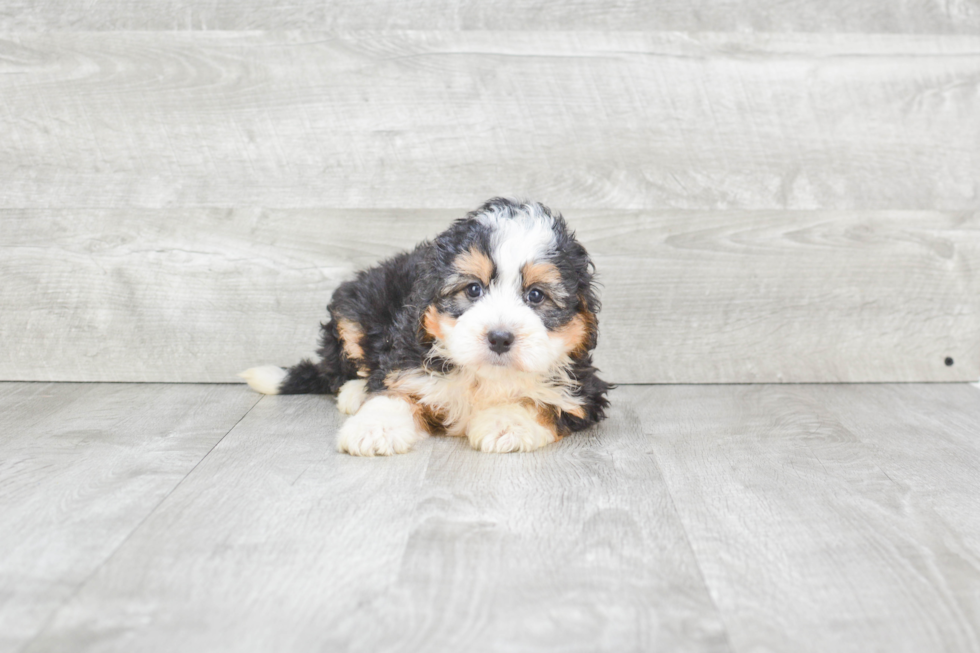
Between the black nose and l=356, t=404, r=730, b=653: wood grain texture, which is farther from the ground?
the black nose

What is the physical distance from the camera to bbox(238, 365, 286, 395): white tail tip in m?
3.32

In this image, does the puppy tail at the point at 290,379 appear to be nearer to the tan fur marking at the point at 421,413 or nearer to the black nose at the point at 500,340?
the tan fur marking at the point at 421,413

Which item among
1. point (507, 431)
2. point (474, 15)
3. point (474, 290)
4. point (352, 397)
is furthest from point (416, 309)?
point (474, 15)

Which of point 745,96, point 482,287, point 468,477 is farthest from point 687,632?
point 745,96

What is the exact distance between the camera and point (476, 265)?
246 centimetres

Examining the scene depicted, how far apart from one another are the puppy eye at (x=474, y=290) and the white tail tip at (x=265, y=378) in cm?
112

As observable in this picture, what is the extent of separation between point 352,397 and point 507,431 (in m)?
0.69

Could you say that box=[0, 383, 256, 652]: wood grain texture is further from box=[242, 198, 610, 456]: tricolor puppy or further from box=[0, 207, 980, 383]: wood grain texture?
box=[242, 198, 610, 456]: tricolor puppy

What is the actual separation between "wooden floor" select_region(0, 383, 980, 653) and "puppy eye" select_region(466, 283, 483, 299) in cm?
47

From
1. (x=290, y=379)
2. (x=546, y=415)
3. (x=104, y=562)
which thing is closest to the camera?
(x=104, y=562)

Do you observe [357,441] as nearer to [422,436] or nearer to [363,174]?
[422,436]

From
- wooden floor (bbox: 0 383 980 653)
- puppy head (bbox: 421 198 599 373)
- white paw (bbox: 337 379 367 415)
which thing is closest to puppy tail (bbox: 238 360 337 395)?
white paw (bbox: 337 379 367 415)

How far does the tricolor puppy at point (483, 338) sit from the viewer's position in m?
2.43

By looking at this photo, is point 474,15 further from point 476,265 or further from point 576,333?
point 576,333
